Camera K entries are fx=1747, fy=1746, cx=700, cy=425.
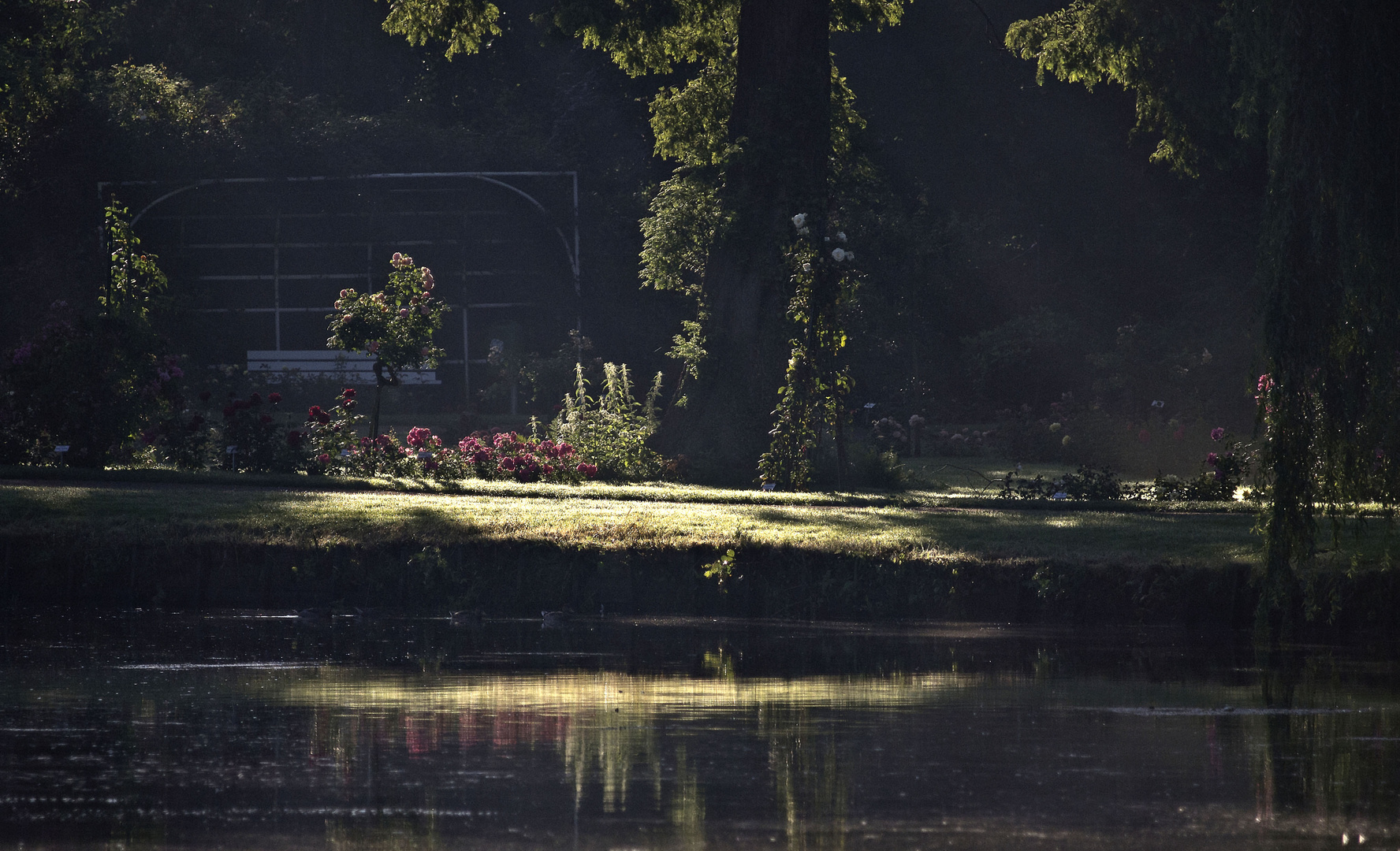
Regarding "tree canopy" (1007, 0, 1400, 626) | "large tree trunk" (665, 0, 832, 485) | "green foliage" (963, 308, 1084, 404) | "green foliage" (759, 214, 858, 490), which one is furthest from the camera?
"green foliage" (963, 308, 1084, 404)

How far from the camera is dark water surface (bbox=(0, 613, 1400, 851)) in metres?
5.70

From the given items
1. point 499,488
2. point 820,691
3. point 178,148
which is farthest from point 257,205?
point 820,691

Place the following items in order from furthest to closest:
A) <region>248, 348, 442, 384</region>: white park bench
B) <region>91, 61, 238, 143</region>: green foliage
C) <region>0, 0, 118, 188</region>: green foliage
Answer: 1. <region>91, 61, 238, 143</region>: green foliage
2. <region>248, 348, 442, 384</region>: white park bench
3. <region>0, 0, 118, 188</region>: green foliage

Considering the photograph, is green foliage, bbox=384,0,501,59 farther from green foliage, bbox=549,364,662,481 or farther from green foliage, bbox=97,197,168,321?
green foliage, bbox=549,364,662,481

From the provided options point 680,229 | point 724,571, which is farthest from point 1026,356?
point 724,571

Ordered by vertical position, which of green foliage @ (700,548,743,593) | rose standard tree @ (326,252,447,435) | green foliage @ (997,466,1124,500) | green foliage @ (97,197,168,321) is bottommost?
green foliage @ (700,548,743,593)

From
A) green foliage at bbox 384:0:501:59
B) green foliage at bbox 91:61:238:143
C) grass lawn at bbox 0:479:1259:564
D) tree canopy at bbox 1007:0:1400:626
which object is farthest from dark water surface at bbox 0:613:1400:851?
green foliage at bbox 91:61:238:143

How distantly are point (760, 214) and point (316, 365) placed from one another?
14.1 meters

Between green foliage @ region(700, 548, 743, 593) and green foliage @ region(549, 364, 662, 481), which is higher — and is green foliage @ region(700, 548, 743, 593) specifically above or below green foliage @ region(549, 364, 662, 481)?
below

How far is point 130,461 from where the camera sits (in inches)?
728

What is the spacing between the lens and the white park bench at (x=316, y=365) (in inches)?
1223

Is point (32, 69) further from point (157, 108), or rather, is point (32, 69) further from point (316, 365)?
point (316, 365)

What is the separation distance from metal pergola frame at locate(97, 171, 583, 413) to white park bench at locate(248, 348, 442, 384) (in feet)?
0.91

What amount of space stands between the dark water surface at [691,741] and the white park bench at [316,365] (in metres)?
20.2
